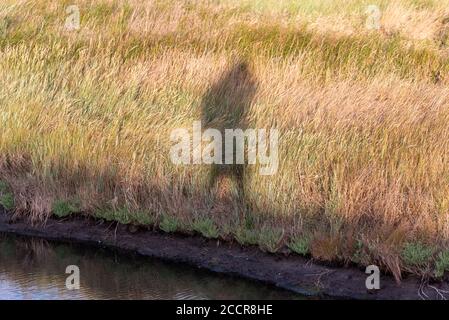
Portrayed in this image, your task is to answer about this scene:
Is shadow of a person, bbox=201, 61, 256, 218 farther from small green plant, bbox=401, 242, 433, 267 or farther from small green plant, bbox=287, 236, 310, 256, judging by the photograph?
small green plant, bbox=401, 242, 433, 267

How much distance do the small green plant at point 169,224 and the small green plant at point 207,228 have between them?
0.74ft

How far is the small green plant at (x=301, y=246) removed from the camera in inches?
332

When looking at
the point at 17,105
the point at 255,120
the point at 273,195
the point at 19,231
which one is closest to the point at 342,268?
the point at 273,195

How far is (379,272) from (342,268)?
1.12 ft

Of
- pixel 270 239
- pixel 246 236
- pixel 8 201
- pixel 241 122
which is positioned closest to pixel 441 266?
pixel 270 239

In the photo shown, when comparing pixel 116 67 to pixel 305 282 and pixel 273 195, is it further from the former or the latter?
pixel 305 282

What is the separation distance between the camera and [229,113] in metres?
10.4

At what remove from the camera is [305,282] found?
8.25 metres

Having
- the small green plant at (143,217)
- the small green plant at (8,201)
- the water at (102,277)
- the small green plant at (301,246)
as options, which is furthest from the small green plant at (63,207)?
the small green plant at (301,246)

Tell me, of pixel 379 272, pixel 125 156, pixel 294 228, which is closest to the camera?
pixel 379 272

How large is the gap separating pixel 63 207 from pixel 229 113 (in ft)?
6.62

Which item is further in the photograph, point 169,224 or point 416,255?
point 169,224

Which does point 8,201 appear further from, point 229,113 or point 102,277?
point 229,113

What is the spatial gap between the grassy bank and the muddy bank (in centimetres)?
11
